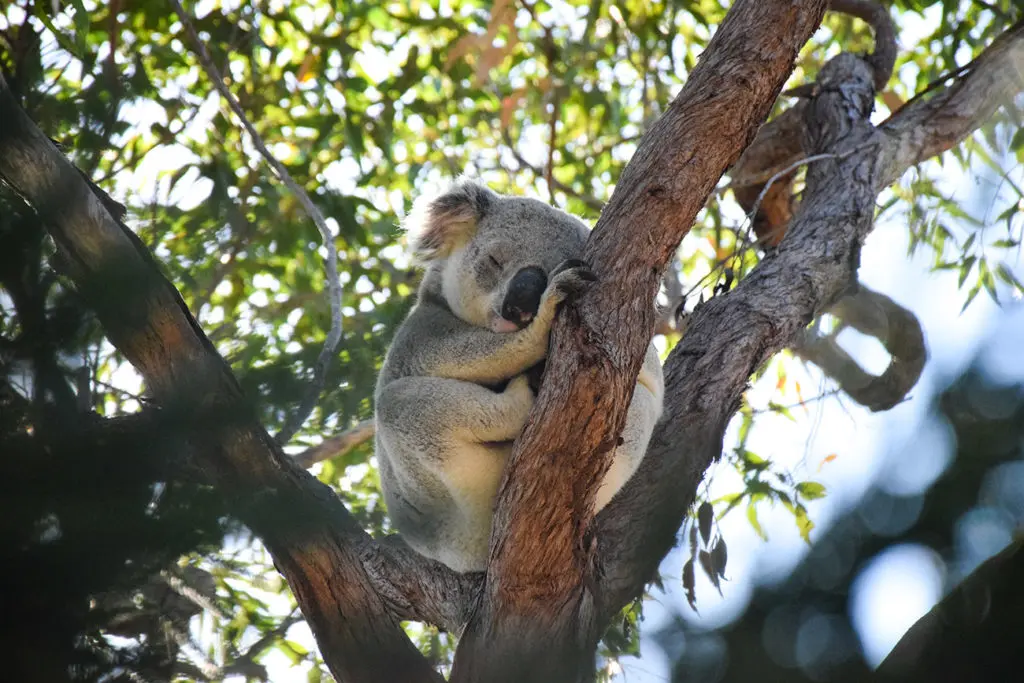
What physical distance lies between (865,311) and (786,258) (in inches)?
23.6

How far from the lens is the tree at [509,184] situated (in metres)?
1.36

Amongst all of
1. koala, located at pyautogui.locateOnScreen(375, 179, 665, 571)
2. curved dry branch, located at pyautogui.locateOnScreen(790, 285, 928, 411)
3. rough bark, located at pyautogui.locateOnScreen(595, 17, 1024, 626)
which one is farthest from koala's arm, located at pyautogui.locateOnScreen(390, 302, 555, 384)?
curved dry branch, located at pyautogui.locateOnScreen(790, 285, 928, 411)

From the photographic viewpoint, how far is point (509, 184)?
21.0 ft

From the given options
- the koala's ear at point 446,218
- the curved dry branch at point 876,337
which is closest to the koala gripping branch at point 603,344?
the curved dry branch at point 876,337

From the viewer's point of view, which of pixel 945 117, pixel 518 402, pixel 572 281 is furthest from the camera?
pixel 945 117

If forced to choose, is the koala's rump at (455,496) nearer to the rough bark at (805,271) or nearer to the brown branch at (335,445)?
the rough bark at (805,271)

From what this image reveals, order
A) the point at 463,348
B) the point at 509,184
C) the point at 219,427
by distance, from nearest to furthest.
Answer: the point at 219,427 → the point at 463,348 → the point at 509,184

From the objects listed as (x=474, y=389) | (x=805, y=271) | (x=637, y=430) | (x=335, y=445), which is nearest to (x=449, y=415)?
(x=474, y=389)

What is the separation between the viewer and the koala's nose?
3064 millimetres

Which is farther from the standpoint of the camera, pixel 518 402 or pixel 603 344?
pixel 518 402

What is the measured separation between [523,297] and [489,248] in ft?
1.75

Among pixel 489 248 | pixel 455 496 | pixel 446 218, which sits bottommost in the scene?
pixel 455 496

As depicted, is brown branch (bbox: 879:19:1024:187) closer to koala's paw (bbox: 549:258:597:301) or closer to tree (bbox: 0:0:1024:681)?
tree (bbox: 0:0:1024:681)

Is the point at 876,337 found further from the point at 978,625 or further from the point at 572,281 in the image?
the point at 978,625
